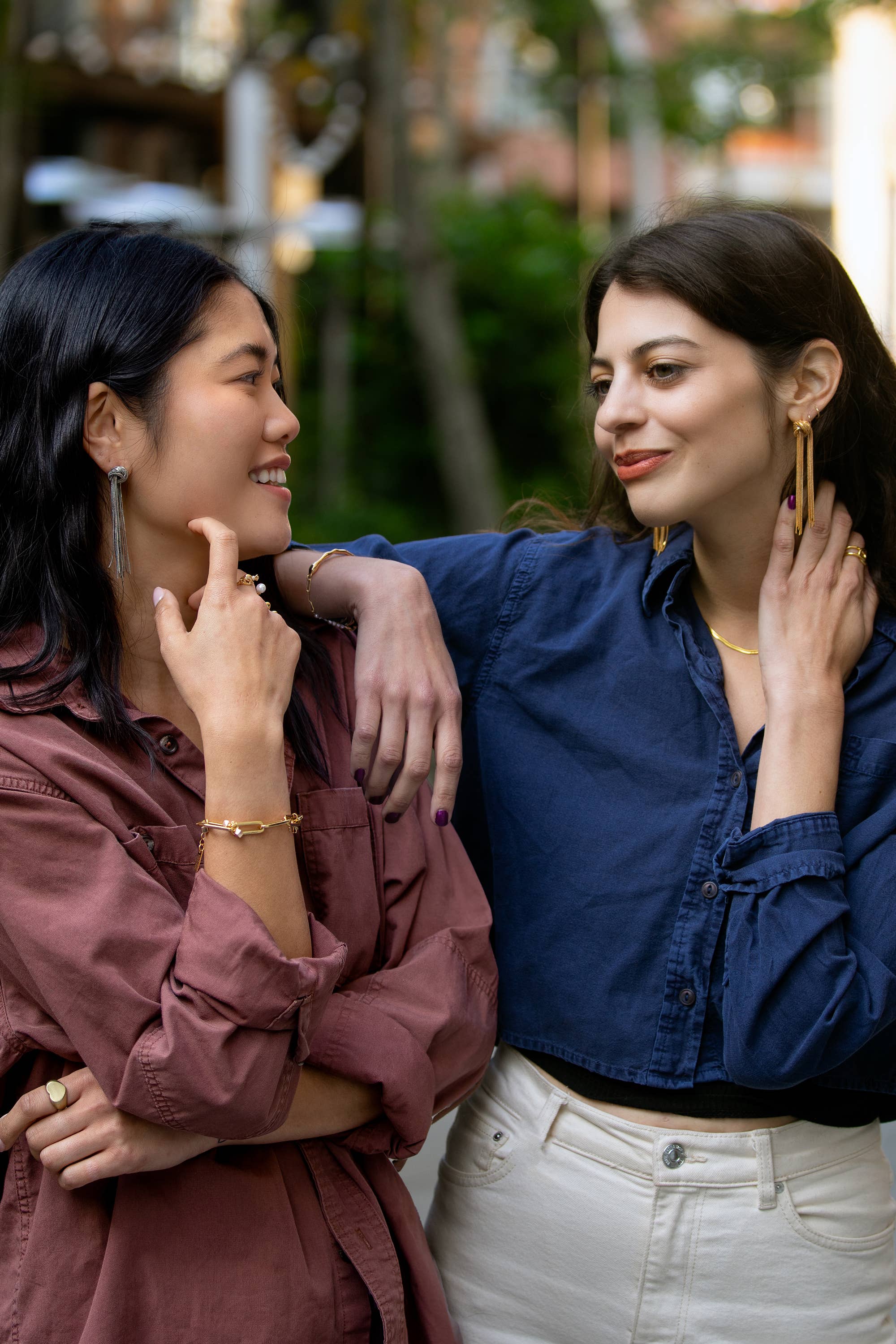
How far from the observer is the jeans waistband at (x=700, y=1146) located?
1970 millimetres

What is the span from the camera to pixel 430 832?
6.81ft

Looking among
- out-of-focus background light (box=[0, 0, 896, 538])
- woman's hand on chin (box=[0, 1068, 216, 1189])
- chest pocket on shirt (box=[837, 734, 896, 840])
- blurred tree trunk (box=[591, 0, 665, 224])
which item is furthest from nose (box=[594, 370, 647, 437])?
blurred tree trunk (box=[591, 0, 665, 224])

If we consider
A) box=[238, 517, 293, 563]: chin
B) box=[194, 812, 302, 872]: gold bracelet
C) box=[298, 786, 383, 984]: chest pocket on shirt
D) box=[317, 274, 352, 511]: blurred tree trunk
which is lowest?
box=[317, 274, 352, 511]: blurred tree trunk

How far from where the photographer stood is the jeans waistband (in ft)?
6.46

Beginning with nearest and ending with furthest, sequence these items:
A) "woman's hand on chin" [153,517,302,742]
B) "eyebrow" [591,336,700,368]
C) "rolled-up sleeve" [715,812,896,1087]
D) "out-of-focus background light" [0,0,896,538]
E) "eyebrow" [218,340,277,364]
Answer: "woman's hand on chin" [153,517,302,742]
"rolled-up sleeve" [715,812,896,1087]
"eyebrow" [218,340,277,364]
"eyebrow" [591,336,700,368]
"out-of-focus background light" [0,0,896,538]

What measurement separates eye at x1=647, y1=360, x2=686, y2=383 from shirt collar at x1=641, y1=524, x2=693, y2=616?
0.30 metres

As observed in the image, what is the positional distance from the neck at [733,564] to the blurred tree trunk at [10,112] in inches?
220

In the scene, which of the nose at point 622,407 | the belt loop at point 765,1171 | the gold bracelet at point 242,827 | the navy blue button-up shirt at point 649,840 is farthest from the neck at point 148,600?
the belt loop at point 765,1171

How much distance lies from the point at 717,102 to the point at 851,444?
15.3m

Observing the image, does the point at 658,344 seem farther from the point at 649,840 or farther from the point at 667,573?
the point at 649,840

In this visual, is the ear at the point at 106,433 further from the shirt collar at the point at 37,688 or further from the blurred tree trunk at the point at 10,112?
the blurred tree trunk at the point at 10,112

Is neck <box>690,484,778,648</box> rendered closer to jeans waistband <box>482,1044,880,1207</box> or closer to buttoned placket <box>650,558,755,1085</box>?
buttoned placket <box>650,558,755,1085</box>

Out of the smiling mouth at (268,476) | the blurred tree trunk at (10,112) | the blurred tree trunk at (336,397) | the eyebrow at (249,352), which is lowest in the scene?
the blurred tree trunk at (336,397)

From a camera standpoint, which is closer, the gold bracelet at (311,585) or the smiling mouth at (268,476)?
the smiling mouth at (268,476)
